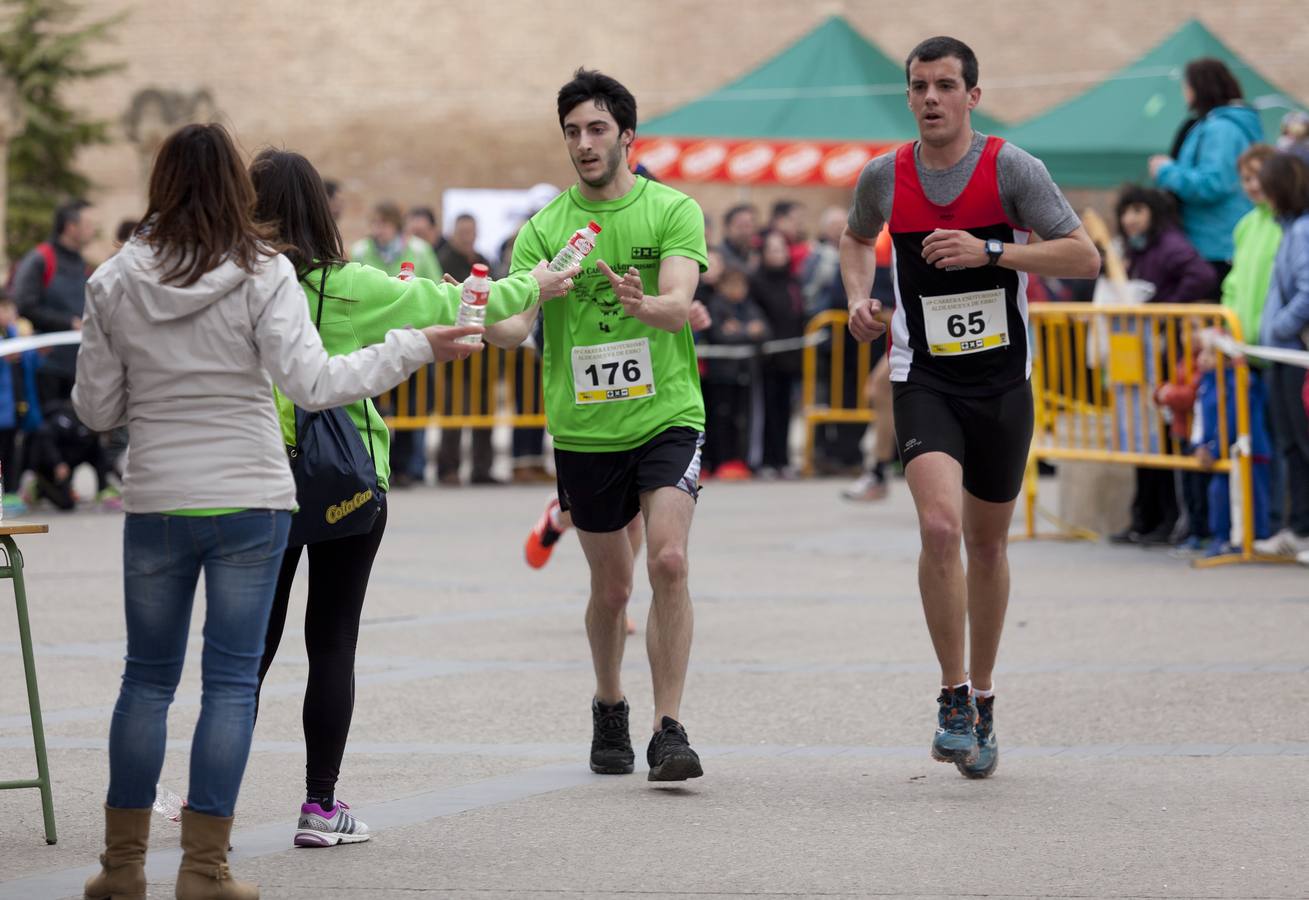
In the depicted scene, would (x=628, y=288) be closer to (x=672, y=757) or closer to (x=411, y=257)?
(x=672, y=757)

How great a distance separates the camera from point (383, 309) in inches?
208

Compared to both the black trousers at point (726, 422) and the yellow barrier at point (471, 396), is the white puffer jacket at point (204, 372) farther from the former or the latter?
the black trousers at point (726, 422)

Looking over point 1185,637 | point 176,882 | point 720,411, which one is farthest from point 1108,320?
point 176,882

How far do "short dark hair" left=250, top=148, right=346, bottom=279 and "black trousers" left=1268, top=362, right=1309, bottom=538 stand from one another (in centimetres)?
757

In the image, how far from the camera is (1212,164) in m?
12.7

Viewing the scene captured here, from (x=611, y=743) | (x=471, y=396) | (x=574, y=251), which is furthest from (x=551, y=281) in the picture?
(x=471, y=396)

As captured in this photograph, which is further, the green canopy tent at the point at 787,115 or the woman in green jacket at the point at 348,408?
the green canopy tent at the point at 787,115

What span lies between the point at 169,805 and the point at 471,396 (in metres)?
12.7

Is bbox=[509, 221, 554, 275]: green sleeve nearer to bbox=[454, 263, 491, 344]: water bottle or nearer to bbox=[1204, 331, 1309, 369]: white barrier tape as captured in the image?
bbox=[454, 263, 491, 344]: water bottle

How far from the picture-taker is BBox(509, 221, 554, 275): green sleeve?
21.3 ft

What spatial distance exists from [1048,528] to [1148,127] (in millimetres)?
7192

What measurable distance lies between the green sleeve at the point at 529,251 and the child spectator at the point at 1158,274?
687 cm

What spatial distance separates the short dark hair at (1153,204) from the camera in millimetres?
12648

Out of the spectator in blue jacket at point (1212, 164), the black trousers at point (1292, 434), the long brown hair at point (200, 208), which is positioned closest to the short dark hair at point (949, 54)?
the long brown hair at point (200, 208)
